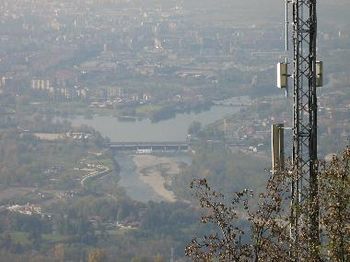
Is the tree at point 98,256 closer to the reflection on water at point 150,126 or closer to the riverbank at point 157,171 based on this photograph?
the riverbank at point 157,171

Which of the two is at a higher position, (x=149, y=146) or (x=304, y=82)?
(x=304, y=82)

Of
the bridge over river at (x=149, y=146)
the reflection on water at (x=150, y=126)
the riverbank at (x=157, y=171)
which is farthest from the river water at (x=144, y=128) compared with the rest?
the bridge over river at (x=149, y=146)

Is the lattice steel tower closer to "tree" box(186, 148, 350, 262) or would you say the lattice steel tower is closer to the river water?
"tree" box(186, 148, 350, 262)

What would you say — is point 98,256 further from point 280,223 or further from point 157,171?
point 280,223

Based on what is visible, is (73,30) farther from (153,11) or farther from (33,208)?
(33,208)

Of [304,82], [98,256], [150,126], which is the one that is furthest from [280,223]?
[150,126]

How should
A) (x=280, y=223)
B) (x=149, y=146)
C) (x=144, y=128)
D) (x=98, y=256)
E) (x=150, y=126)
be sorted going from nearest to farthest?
1. (x=280, y=223)
2. (x=98, y=256)
3. (x=149, y=146)
4. (x=144, y=128)
5. (x=150, y=126)
